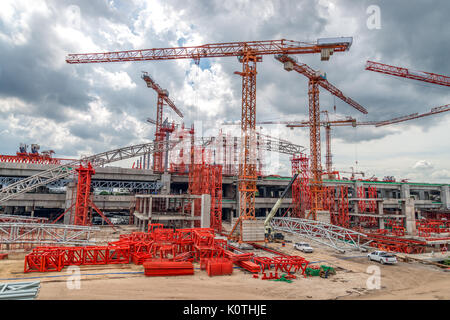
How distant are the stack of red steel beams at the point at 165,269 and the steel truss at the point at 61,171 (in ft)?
112

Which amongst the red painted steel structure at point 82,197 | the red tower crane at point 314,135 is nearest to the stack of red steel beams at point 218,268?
the red painted steel structure at point 82,197

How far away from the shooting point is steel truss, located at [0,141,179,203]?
42.6 m

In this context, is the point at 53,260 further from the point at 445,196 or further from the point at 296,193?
the point at 445,196

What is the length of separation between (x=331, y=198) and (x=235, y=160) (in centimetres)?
3005

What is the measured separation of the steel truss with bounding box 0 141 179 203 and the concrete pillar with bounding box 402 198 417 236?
50.3 meters

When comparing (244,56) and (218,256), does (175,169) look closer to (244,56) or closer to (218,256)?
(244,56)

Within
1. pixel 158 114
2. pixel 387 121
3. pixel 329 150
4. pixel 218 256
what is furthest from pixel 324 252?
pixel 387 121

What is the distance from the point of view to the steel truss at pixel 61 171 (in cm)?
4263

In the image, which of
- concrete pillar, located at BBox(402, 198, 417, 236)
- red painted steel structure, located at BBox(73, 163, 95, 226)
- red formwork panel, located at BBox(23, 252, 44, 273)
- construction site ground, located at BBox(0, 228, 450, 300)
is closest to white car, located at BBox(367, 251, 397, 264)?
construction site ground, located at BBox(0, 228, 450, 300)

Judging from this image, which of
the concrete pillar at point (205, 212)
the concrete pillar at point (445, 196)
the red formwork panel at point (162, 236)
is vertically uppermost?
the concrete pillar at point (445, 196)

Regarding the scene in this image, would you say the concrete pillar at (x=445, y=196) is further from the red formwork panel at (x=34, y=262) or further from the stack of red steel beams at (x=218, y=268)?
the red formwork panel at (x=34, y=262)

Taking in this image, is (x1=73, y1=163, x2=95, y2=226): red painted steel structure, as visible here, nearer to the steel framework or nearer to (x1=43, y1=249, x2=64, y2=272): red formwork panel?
(x1=43, y1=249, x2=64, y2=272): red formwork panel

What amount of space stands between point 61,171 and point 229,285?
43354mm

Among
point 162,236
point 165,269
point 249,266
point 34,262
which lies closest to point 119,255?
point 162,236
